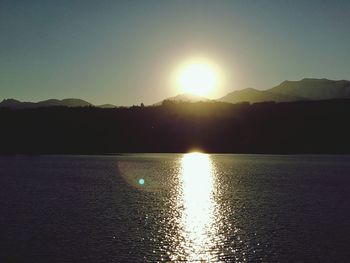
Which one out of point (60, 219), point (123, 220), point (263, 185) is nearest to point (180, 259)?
point (123, 220)

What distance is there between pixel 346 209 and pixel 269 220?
1412 cm

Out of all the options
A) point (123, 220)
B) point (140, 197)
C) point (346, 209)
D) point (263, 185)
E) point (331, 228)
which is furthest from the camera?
point (263, 185)

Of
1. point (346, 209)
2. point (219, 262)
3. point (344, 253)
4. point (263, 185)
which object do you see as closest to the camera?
point (219, 262)

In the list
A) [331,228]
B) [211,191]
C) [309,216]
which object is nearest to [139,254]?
[331,228]

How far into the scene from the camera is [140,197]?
69.1 m

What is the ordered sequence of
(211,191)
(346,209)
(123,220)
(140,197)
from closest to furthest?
(123,220) < (346,209) < (140,197) < (211,191)

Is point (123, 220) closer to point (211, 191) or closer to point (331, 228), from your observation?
point (331, 228)

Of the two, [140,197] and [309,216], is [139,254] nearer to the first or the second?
[309,216]

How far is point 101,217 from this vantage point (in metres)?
49.9

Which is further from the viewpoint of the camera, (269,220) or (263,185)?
(263,185)

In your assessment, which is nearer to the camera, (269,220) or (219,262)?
(219,262)

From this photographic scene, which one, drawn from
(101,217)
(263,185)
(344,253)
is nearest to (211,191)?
(263,185)

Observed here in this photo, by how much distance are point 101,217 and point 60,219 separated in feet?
15.5

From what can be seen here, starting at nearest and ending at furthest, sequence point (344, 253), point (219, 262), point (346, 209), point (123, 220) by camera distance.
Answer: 1. point (219, 262)
2. point (344, 253)
3. point (123, 220)
4. point (346, 209)
